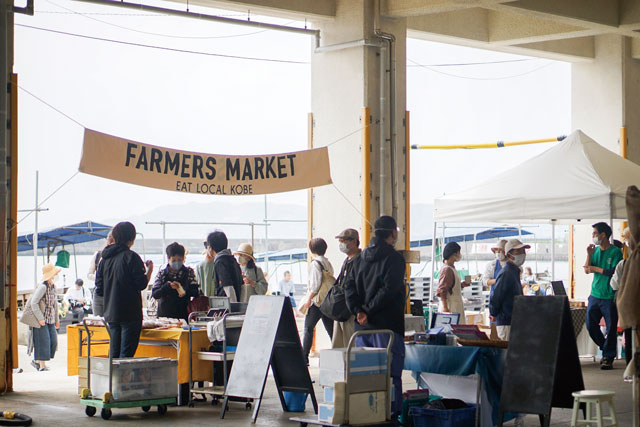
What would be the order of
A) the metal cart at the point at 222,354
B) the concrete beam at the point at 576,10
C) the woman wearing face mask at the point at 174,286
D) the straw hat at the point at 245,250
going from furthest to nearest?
the concrete beam at the point at 576,10 → the straw hat at the point at 245,250 → the woman wearing face mask at the point at 174,286 → the metal cart at the point at 222,354

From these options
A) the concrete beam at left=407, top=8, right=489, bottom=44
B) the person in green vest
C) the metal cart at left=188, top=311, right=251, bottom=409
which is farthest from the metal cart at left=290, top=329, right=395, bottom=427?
the concrete beam at left=407, top=8, right=489, bottom=44

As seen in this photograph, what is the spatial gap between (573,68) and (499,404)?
34.4 ft

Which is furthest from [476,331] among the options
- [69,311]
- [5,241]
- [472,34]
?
[69,311]

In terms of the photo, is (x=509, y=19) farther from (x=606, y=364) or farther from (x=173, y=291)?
(x=173, y=291)

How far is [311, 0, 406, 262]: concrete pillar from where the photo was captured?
13172 mm

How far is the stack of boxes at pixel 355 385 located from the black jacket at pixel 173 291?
2.98 meters

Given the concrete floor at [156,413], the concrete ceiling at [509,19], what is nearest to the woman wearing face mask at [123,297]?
the concrete floor at [156,413]

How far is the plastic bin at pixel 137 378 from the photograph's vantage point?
8.84 metres

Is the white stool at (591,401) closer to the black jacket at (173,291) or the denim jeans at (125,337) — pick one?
the denim jeans at (125,337)

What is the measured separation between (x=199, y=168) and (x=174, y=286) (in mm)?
1655

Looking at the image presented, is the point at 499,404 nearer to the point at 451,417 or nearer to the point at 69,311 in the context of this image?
the point at 451,417

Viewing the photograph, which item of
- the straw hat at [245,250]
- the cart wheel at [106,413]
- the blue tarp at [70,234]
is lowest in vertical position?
the cart wheel at [106,413]

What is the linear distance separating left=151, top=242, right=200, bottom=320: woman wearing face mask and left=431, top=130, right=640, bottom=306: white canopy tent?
3662mm

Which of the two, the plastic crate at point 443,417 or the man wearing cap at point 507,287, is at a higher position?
the man wearing cap at point 507,287
